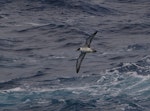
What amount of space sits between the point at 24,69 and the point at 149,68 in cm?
873

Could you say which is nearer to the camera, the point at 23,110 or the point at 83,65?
the point at 23,110

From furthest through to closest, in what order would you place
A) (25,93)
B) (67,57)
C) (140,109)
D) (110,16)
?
(110,16)
(67,57)
(25,93)
(140,109)

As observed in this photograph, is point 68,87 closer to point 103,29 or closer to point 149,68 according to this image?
point 149,68

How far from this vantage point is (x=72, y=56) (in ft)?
171

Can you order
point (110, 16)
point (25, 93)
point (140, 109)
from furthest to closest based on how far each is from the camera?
point (110, 16), point (25, 93), point (140, 109)

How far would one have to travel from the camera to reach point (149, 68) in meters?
48.2

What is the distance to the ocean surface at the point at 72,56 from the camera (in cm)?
4317

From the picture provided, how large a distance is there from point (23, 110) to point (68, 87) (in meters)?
4.82

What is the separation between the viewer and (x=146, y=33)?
59.2 metres

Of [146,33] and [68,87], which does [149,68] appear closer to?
[68,87]

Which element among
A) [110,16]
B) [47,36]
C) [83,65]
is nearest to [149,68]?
[83,65]

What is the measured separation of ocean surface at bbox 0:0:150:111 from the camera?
43.2m

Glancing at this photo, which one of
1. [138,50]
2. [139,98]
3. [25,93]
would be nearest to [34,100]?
[25,93]

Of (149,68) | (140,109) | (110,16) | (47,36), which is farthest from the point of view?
(110,16)
